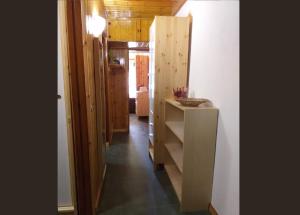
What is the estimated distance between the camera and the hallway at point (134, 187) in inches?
80.3

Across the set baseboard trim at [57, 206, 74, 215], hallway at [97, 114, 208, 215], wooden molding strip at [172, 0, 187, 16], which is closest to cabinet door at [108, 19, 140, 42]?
wooden molding strip at [172, 0, 187, 16]

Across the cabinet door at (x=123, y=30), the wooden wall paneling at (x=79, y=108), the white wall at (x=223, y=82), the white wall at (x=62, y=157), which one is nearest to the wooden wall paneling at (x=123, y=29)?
the cabinet door at (x=123, y=30)

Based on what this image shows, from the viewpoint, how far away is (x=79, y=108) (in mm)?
1682

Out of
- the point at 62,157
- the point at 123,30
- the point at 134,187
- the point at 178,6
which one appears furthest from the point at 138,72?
the point at 62,157

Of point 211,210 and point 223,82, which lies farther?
point 211,210

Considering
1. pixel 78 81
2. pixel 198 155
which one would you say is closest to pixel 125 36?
pixel 78 81

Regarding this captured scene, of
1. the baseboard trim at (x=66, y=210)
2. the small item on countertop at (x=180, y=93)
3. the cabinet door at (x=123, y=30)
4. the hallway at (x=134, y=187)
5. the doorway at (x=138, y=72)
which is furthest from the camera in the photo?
the doorway at (x=138, y=72)

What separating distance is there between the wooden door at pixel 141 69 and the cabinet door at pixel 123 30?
9.76ft

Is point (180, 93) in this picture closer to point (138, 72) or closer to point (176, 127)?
point (176, 127)

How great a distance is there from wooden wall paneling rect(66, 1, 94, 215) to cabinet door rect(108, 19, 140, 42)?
2.69 metres

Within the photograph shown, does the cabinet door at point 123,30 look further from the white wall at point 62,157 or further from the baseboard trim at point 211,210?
the baseboard trim at point 211,210

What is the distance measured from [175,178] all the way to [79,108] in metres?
1.45
